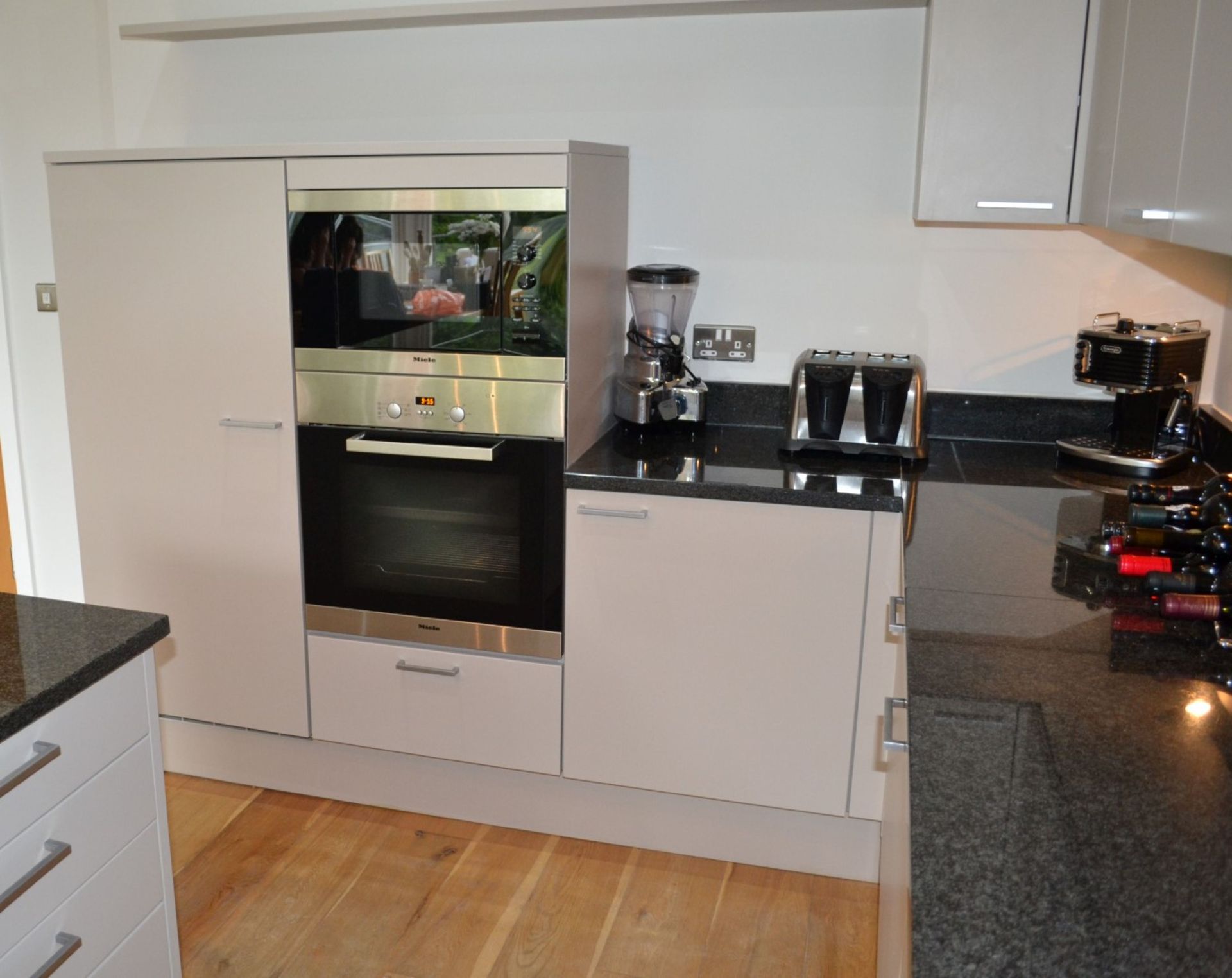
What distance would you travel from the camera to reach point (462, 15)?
2.53 m

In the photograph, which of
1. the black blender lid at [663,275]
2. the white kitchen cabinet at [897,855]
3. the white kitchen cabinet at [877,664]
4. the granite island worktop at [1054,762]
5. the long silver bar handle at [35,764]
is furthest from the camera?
the black blender lid at [663,275]

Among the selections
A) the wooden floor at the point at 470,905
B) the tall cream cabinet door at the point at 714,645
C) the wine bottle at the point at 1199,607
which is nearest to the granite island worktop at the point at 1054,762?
the wine bottle at the point at 1199,607

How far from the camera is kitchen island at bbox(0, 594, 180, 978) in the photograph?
133 centimetres

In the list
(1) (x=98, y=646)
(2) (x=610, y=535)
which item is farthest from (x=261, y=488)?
(1) (x=98, y=646)

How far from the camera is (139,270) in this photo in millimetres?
2488

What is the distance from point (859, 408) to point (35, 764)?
1.75 m

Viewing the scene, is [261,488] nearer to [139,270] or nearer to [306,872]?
[139,270]

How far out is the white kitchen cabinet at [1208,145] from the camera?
1351 millimetres

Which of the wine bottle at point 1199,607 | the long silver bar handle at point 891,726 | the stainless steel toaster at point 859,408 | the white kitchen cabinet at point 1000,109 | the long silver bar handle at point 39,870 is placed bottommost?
the long silver bar handle at point 39,870

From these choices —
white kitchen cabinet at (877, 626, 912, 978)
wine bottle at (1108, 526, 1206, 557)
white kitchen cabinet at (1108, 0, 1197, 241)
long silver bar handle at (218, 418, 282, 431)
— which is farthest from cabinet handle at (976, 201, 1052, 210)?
long silver bar handle at (218, 418, 282, 431)

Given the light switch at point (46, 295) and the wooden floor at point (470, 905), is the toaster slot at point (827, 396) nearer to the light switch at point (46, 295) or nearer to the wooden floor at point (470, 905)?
the wooden floor at point (470, 905)

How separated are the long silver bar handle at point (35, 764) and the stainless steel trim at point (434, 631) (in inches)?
45.1

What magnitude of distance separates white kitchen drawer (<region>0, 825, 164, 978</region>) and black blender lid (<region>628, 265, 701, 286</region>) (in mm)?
1569

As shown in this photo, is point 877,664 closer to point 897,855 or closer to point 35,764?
point 897,855
